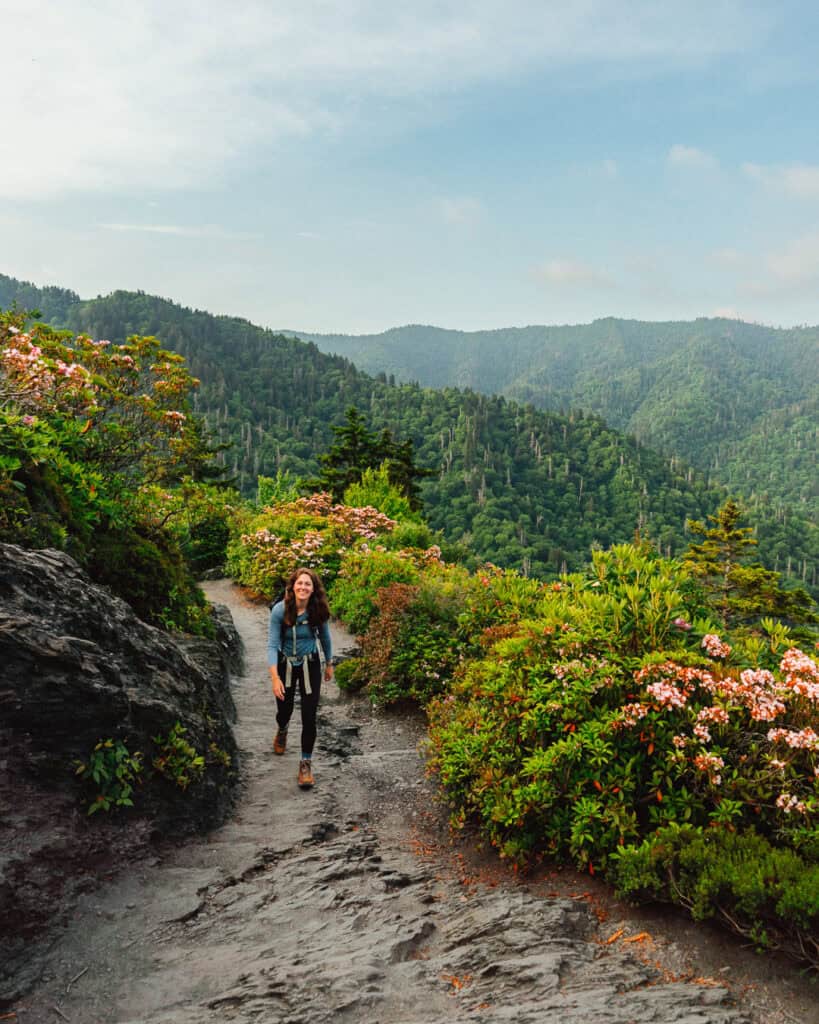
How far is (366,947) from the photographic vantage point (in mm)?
2920

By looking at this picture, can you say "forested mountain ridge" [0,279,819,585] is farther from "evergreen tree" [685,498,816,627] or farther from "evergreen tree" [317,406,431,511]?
"evergreen tree" [317,406,431,511]

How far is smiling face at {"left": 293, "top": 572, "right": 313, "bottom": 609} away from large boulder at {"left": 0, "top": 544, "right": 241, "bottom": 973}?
1064mm

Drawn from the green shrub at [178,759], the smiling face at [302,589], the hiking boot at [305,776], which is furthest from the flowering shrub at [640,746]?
the green shrub at [178,759]

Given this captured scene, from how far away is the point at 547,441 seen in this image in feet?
341

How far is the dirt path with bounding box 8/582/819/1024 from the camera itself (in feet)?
7.79

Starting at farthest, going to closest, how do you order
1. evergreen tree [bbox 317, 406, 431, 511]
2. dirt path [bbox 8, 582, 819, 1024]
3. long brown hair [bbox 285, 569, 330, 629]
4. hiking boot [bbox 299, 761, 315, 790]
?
evergreen tree [bbox 317, 406, 431, 511], long brown hair [bbox 285, 569, 330, 629], hiking boot [bbox 299, 761, 315, 790], dirt path [bbox 8, 582, 819, 1024]

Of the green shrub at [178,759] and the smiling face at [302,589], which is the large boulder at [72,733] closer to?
the green shrub at [178,759]

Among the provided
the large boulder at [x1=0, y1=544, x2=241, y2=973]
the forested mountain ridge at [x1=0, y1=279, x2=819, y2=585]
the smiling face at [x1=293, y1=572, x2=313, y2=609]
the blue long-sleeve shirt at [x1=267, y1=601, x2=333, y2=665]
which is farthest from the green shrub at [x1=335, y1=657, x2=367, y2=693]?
the forested mountain ridge at [x1=0, y1=279, x2=819, y2=585]

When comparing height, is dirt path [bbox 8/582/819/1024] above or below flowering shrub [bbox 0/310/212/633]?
below

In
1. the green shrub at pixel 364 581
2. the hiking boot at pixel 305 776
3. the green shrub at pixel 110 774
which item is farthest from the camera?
the green shrub at pixel 364 581

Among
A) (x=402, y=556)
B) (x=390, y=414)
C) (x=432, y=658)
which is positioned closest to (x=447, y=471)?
(x=390, y=414)

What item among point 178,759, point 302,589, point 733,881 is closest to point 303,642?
point 302,589

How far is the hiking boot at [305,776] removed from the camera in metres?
5.00

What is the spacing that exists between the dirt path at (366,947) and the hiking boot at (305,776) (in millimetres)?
524
